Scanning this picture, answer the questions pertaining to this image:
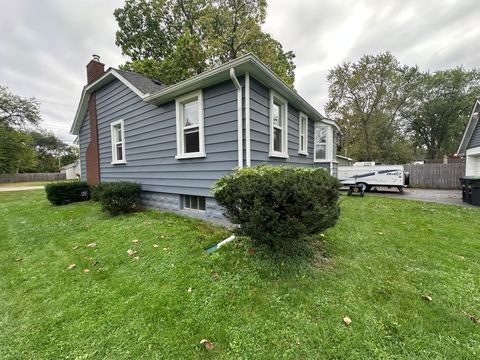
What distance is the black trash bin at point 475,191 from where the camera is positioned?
24.8ft

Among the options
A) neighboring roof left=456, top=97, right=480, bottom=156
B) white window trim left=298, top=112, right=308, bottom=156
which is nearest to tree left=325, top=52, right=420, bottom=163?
neighboring roof left=456, top=97, right=480, bottom=156

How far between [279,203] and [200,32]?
17.8 metres

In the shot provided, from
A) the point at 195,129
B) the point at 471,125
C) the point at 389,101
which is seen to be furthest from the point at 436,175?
the point at 195,129

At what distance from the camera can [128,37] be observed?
17266 millimetres

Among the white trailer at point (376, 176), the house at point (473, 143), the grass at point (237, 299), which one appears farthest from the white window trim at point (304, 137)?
the house at point (473, 143)

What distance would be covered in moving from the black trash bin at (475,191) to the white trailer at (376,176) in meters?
3.58

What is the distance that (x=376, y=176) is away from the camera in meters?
11.9

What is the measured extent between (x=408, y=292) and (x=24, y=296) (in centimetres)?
463

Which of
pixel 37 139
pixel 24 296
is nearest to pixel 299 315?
pixel 24 296

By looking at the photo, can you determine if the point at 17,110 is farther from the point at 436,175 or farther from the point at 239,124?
the point at 436,175

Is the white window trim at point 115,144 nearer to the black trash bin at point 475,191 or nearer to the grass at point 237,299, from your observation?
→ the grass at point 237,299

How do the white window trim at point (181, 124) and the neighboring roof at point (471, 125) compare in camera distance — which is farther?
the neighboring roof at point (471, 125)

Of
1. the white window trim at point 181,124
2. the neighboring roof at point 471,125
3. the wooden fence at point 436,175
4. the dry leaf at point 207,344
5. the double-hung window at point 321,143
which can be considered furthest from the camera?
the wooden fence at point 436,175

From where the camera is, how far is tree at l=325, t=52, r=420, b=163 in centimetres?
2111
